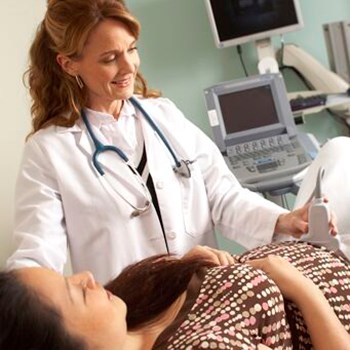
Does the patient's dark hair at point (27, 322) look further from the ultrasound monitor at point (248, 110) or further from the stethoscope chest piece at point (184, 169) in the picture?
the ultrasound monitor at point (248, 110)

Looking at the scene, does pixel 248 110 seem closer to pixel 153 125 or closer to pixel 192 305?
pixel 153 125

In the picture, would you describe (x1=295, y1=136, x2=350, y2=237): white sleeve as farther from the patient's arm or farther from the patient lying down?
the patient's arm

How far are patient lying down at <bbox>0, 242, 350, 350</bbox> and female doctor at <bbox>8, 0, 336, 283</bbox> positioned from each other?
21 centimetres

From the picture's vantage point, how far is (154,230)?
170 centimetres

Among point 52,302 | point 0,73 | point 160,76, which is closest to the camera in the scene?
point 52,302

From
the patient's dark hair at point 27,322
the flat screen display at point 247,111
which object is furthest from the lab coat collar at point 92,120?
the flat screen display at point 247,111

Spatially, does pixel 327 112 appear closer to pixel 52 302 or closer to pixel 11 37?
pixel 11 37

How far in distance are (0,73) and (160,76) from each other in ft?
3.20

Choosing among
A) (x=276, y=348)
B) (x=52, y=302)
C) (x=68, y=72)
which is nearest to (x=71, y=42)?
(x=68, y=72)

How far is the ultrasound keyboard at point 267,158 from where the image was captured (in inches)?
90.9

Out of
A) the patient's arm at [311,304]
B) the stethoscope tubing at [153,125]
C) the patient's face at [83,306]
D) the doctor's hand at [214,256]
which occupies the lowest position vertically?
the patient's arm at [311,304]

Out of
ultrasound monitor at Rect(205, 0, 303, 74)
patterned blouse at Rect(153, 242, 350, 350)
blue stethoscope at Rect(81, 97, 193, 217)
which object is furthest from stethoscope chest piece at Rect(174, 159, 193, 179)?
ultrasound monitor at Rect(205, 0, 303, 74)

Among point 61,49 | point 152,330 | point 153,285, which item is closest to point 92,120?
point 61,49

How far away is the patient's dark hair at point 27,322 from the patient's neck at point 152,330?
184 millimetres
